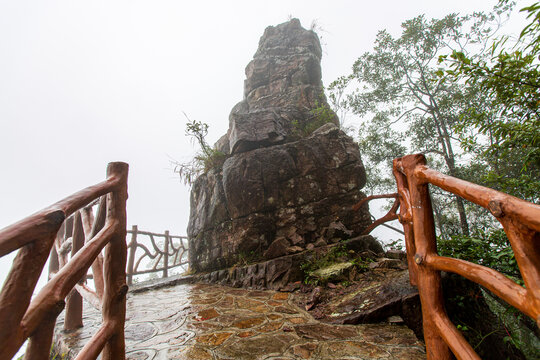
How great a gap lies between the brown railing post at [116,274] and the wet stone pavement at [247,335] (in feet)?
2.63

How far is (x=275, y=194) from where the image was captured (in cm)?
646

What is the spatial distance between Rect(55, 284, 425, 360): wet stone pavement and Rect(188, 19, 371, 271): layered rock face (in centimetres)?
227

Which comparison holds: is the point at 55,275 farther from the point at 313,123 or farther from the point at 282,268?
the point at 313,123

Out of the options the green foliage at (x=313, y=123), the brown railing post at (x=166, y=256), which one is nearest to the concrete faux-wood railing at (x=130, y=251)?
the brown railing post at (x=166, y=256)

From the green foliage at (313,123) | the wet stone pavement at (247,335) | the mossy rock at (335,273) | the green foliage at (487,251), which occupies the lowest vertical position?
the wet stone pavement at (247,335)

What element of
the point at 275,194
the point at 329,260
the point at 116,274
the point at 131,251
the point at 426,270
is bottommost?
the point at 329,260

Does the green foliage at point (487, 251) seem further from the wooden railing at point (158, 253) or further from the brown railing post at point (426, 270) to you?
the wooden railing at point (158, 253)

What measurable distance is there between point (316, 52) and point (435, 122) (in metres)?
6.60

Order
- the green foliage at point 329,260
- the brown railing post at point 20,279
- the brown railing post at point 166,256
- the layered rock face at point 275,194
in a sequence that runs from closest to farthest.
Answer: the brown railing post at point 20,279
the green foliage at point 329,260
the layered rock face at point 275,194
the brown railing post at point 166,256

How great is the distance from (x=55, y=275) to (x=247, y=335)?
2076mm

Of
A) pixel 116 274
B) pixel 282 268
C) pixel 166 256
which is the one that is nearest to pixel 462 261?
pixel 116 274

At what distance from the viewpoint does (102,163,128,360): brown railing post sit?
157 cm

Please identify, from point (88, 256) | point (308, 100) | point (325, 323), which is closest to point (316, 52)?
point (308, 100)

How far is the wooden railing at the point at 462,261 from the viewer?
87 cm
